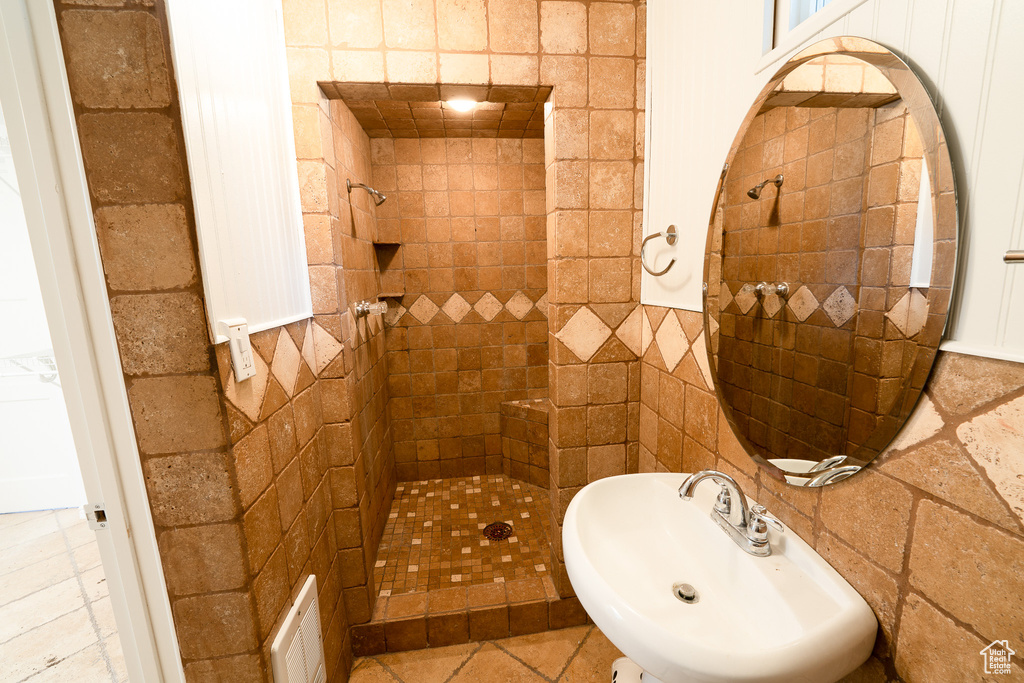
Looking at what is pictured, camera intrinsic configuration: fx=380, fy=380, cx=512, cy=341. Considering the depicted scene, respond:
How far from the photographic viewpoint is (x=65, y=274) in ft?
2.13

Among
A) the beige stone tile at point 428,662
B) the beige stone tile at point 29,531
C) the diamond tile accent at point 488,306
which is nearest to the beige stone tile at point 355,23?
the diamond tile accent at point 488,306

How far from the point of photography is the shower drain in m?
1.93

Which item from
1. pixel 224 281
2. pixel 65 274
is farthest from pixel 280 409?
pixel 65 274

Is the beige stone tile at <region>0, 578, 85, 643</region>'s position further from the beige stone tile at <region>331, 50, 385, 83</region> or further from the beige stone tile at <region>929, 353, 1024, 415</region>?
the beige stone tile at <region>929, 353, 1024, 415</region>

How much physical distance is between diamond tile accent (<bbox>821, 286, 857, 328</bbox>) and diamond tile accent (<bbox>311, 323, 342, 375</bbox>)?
4.36 ft

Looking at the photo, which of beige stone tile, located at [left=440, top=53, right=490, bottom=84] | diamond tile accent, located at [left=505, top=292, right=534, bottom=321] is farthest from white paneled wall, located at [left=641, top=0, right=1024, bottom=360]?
diamond tile accent, located at [left=505, top=292, right=534, bottom=321]

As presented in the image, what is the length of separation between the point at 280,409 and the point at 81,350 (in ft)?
1.25

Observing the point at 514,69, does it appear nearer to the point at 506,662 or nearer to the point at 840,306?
the point at 840,306

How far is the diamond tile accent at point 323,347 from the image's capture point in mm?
1280

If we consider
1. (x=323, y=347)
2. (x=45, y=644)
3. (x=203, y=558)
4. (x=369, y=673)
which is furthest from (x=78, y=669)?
(x=323, y=347)

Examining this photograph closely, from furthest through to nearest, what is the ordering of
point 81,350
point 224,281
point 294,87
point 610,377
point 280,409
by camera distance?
point 610,377, point 294,87, point 280,409, point 224,281, point 81,350

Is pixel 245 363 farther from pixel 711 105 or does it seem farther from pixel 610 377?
pixel 711 105

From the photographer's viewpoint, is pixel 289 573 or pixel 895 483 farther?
pixel 289 573

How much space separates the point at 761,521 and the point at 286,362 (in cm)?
119
